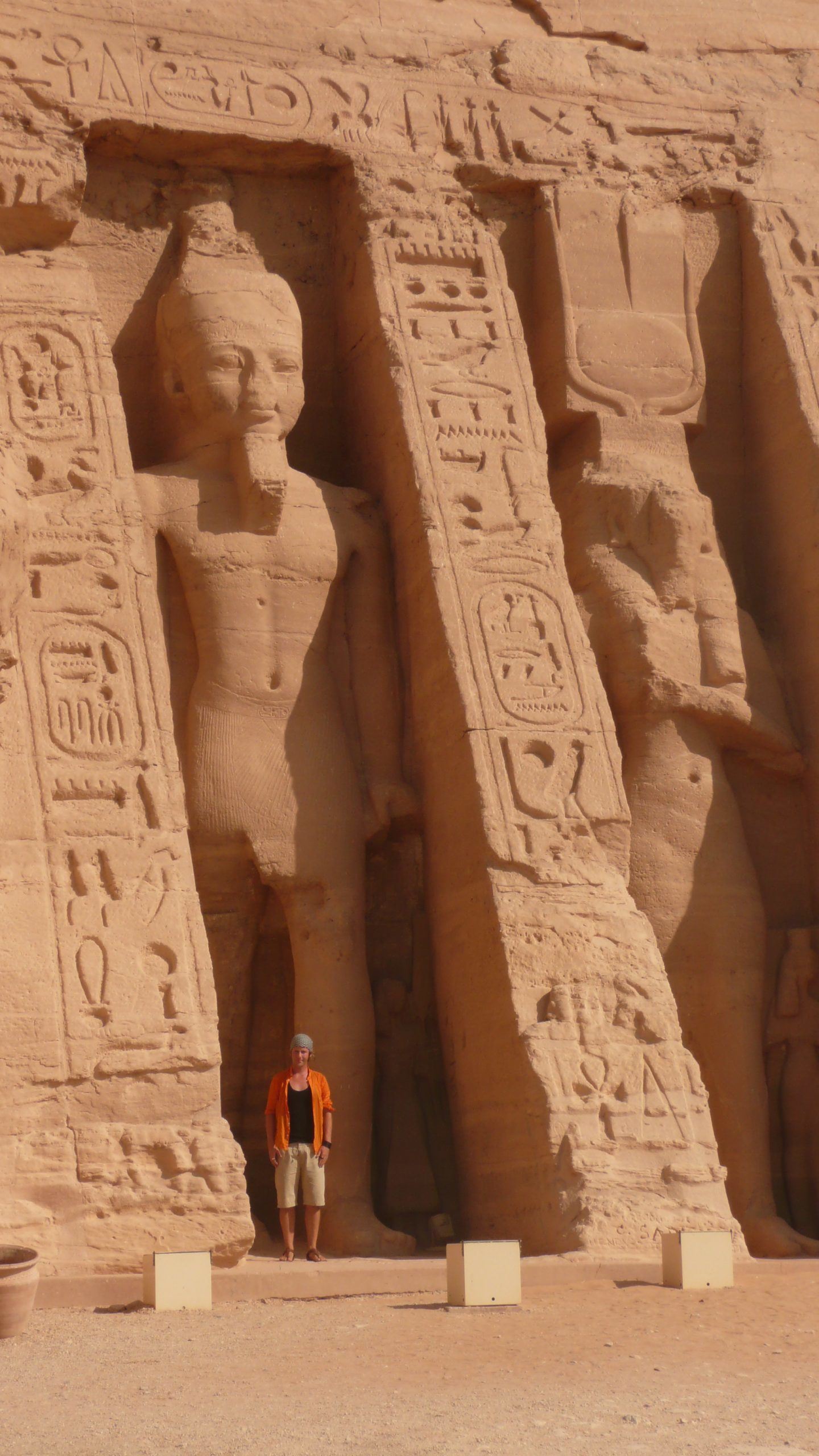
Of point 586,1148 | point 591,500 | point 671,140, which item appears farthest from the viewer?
point 671,140

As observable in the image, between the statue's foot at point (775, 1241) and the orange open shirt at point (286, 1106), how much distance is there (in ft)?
5.92

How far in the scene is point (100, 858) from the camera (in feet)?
22.5

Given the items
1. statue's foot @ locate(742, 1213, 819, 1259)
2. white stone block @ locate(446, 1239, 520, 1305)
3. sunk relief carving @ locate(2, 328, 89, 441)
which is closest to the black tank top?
white stone block @ locate(446, 1239, 520, 1305)

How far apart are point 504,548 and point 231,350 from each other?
4.35 feet

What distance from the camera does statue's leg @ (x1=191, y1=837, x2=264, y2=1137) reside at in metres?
7.69

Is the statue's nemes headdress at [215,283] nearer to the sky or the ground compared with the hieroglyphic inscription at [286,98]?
nearer to the ground

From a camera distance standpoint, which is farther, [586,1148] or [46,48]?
[46,48]

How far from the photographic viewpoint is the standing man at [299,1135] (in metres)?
6.79

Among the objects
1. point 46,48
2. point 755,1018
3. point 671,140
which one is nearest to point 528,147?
point 671,140

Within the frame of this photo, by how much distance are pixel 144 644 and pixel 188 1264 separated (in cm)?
239

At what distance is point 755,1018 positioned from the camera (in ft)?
26.7

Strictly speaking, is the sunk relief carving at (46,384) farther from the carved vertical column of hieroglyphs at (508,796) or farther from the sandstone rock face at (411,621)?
the carved vertical column of hieroglyphs at (508,796)

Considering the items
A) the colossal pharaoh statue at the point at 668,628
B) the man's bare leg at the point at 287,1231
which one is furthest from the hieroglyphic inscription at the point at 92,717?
the colossal pharaoh statue at the point at 668,628

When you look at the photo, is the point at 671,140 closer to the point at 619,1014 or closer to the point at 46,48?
the point at 46,48
